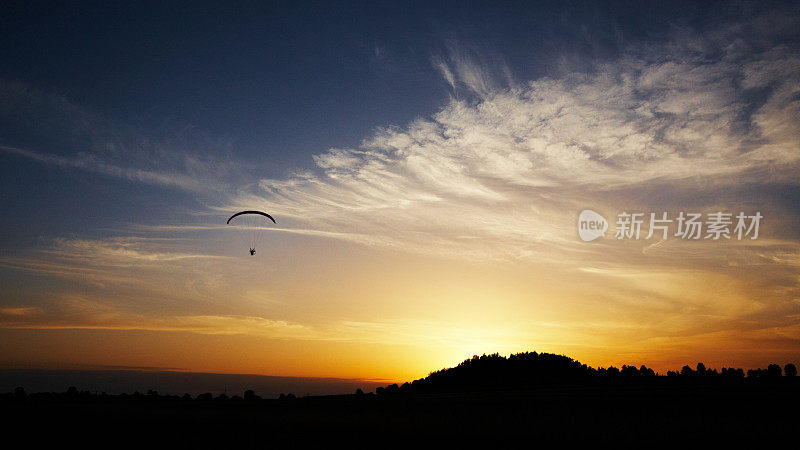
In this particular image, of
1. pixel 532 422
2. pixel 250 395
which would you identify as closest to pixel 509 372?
pixel 250 395

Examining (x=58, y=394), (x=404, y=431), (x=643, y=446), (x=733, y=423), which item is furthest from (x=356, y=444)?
(x=58, y=394)

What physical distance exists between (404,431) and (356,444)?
268 inches

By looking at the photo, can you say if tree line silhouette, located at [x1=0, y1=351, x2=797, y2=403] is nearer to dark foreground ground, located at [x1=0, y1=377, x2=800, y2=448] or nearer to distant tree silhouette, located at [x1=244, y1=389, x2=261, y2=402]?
distant tree silhouette, located at [x1=244, y1=389, x2=261, y2=402]

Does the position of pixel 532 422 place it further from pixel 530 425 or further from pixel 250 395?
pixel 250 395

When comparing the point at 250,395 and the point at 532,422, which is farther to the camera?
the point at 250,395

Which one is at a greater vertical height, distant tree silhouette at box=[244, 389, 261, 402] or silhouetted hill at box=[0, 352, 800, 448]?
silhouetted hill at box=[0, 352, 800, 448]

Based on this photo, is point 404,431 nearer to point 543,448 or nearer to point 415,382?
point 543,448

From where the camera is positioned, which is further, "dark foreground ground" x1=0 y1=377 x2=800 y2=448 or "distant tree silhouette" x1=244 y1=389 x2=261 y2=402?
"distant tree silhouette" x1=244 y1=389 x2=261 y2=402

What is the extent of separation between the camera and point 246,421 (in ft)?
136

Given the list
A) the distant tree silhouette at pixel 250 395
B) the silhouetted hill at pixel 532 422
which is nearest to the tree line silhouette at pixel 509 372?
the distant tree silhouette at pixel 250 395

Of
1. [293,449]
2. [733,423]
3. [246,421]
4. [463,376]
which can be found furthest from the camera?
[463,376]

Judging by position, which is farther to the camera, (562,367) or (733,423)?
(562,367)

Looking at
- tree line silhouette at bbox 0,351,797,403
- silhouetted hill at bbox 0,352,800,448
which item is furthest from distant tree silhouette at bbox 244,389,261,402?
silhouetted hill at bbox 0,352,800,448

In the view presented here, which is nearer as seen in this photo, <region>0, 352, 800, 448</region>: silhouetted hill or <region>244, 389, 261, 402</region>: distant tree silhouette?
<region>0, 352, 800, 448</region>: silhouetted hill
